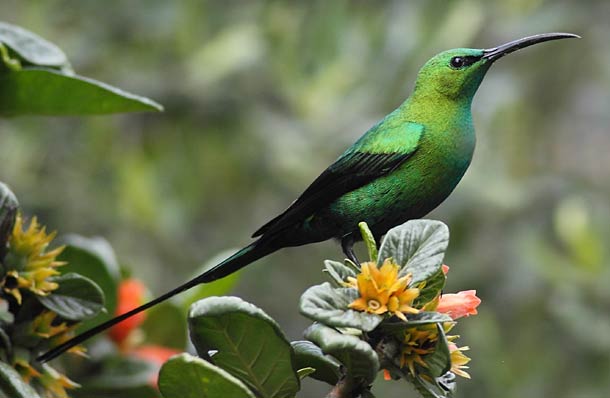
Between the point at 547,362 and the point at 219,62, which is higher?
the point at 219,62

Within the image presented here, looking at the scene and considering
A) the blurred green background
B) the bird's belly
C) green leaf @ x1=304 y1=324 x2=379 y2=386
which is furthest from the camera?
the blurred green background

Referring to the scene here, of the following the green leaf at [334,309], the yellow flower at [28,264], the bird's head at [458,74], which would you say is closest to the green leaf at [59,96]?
the yellow flower at [28,264]

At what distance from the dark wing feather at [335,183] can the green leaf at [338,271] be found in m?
0.38

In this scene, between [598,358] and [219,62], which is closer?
[598,358]

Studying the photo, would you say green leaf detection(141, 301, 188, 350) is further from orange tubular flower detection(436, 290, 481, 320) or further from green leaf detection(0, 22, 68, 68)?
orange tubular flower detection(436, 290, 481, 320)

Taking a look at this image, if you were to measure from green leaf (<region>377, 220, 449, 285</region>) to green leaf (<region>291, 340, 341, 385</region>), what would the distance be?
0.16 metres

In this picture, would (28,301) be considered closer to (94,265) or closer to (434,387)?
(94,265)

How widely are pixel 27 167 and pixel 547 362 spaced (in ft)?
7.73

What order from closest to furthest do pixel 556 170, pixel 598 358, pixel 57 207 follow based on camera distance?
pixel 598 358 < pixel 57 207 < pixel 556 170

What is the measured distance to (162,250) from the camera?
4582mm

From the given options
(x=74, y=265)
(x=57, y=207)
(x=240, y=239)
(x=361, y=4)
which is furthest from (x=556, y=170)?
(x=74, y=265)

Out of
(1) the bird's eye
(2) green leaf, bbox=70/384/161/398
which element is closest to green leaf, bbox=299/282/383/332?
(1) the bird's eye

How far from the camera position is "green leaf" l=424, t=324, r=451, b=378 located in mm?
1204

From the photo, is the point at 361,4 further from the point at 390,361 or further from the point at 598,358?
the point at 390,361
